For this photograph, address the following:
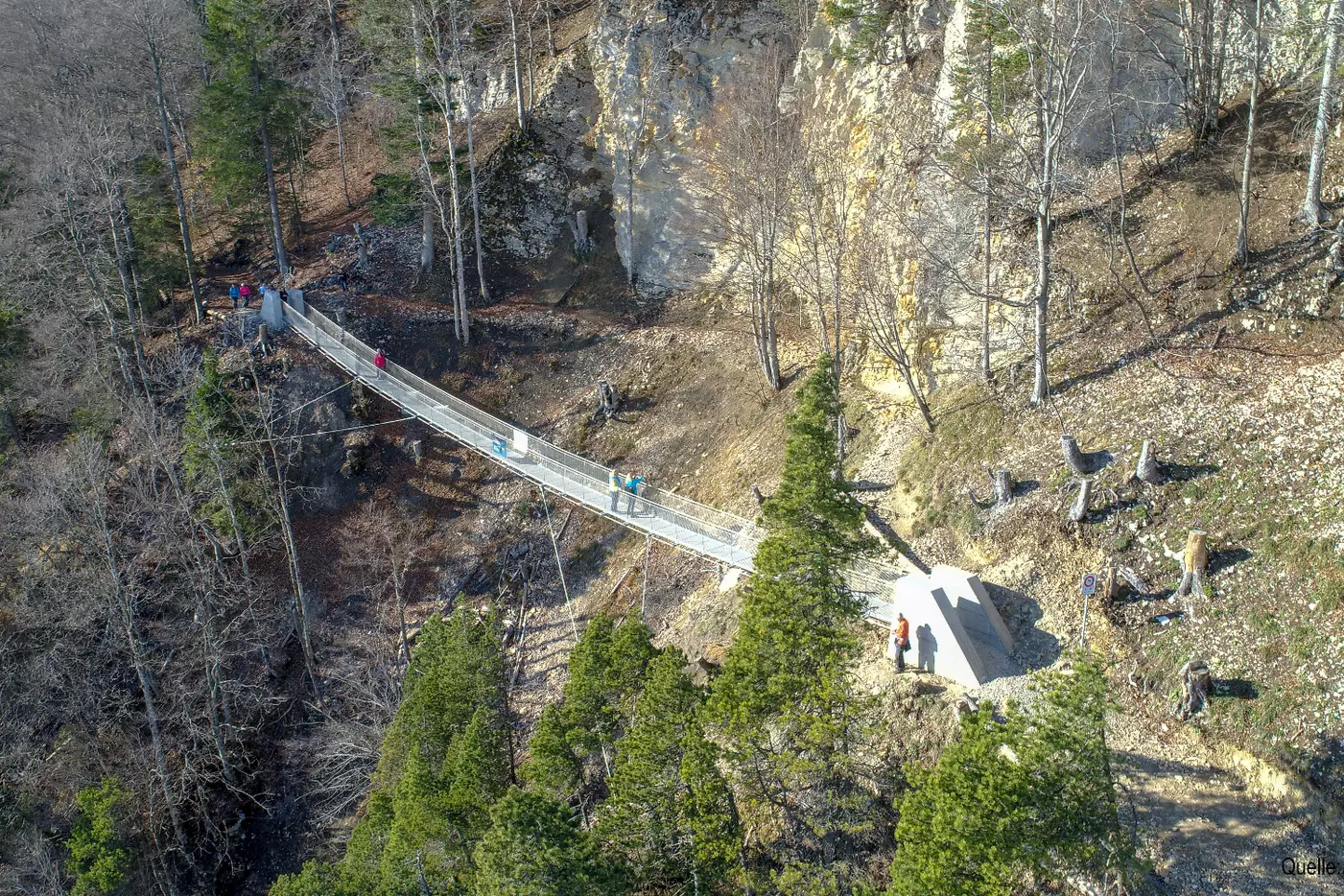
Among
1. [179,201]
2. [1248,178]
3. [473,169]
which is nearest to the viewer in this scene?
[1248,178]

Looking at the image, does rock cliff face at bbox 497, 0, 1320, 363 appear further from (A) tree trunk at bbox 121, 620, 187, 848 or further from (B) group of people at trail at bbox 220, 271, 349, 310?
(A) tree trunk at bbox 121, 620, 187, 848

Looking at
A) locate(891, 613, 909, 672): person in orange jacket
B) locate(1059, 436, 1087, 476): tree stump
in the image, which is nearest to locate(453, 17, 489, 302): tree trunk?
locate(891, 613, 909, 672): person in orange jacket

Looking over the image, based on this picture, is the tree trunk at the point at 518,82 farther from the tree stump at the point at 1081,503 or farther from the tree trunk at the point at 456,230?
the tree stump at the point at 1081,503

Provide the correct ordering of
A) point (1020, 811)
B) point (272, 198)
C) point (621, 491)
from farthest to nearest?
point (272, 198)
point (621, 491)
point (1020, 811)

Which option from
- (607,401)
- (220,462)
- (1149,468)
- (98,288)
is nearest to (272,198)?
(98,288)

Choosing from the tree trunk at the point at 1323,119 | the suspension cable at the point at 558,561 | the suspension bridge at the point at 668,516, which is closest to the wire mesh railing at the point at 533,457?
the suspension bridge at the point at 668,516

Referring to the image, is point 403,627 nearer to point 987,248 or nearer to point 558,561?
point 558,561
